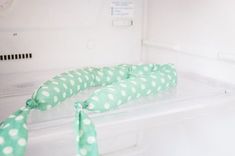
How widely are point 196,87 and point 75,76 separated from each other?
320 mm

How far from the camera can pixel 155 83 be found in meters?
0.74

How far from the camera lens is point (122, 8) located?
102 centimetres

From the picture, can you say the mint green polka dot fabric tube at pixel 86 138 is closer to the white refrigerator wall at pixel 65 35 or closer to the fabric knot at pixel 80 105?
the fabric knot at pixel 80 105

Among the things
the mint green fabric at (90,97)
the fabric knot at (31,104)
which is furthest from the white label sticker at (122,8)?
the fabric knot at (31,104)

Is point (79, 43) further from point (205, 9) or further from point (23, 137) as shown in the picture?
point (23, 137)

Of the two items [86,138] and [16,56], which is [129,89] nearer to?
[86,138]

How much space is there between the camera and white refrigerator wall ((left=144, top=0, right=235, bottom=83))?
0.81m

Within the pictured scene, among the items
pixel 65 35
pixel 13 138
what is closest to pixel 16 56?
pixel 65 35

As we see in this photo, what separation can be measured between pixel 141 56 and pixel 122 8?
0.65ft

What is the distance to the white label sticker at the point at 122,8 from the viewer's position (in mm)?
1005

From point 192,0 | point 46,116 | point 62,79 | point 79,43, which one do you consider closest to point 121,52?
point 79,43

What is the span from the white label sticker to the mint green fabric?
0.25m

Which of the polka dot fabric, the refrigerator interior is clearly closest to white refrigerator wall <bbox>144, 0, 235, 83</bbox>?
the refrigerator interior

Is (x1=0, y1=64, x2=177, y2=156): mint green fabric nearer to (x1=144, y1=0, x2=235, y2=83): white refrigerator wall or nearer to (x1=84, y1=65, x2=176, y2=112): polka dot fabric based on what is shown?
(x1=84, y1=65, x2=176, y2=112): polka dot fabric
